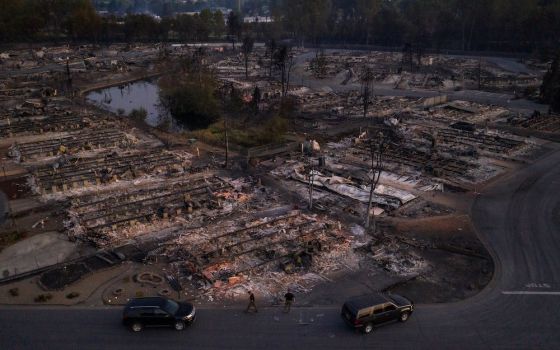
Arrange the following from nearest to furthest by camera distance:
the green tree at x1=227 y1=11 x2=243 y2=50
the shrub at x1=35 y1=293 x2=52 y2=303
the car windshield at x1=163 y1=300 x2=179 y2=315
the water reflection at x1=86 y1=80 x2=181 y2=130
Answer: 1. the car windshield at x1=163 y1=300 x2=179 y2=315
2. the shrub at x1=35 y1=293 x2=52 y2=303
3. the water reflection at x1=86 y1=80 x2=181 y2=130
4. the green tree at x1=227 y1=11 x2=243 y2=50

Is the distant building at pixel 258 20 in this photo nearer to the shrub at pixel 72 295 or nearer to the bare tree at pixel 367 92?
the bare tree at pixel 367 92

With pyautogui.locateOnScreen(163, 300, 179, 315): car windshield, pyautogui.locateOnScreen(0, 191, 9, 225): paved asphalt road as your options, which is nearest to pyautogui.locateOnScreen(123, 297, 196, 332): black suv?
pyautogui.locateOnScreen(163, 300, 179, 315): car windshield

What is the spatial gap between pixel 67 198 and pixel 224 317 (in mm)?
11367

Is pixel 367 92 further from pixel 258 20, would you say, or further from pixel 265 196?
pixel 258 20

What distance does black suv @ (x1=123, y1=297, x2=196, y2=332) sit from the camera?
486 inches

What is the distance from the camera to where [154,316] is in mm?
12359

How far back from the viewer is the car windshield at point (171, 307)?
40.9 feet

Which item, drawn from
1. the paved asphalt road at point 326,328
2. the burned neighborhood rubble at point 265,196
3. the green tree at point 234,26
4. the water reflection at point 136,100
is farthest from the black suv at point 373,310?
the green tree at point 234,26

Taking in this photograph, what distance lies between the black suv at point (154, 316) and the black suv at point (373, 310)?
13.6 ft

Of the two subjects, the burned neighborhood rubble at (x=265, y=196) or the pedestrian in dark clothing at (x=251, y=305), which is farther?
the burned neighborhood rubble at (x=265, y=196)

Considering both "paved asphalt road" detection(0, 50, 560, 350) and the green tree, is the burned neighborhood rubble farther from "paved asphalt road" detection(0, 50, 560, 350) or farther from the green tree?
the green tree

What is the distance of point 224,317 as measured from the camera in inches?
517

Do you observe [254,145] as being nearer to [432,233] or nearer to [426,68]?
[432,233]

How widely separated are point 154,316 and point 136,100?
130ft
